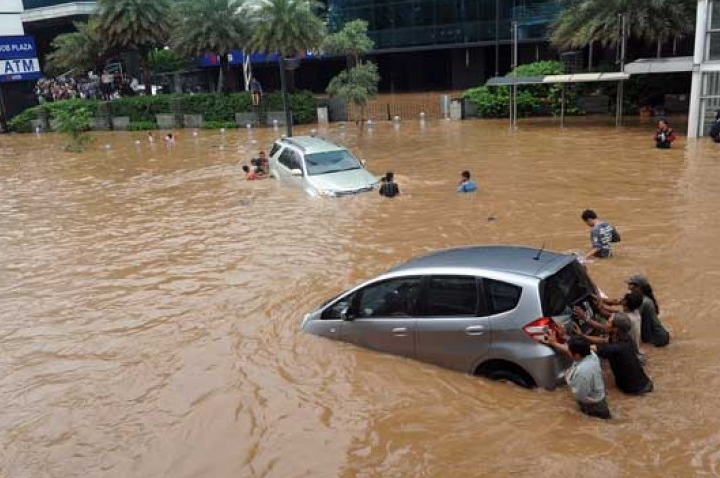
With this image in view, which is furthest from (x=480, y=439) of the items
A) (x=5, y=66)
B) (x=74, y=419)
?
(x=5, y=66)

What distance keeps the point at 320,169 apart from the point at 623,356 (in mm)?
12213

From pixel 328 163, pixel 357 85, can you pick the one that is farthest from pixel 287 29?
pixel 328 163

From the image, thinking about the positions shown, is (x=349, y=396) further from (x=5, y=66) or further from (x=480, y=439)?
(x=5, y=66)

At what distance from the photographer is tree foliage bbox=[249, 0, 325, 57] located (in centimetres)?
3316

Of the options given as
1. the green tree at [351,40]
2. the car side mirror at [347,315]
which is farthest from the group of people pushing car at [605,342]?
the green tree at [351,40]

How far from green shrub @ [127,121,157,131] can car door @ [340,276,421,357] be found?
3519 centimetres

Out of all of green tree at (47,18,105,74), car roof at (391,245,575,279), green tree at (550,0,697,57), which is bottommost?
car roof at (391,245,575,279)

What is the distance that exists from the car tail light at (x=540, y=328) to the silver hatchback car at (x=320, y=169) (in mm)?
10667

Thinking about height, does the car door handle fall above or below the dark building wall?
below

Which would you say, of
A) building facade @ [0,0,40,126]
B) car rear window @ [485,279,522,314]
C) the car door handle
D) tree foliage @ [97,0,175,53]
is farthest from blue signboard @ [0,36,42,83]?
car rear window @ [485,279,522,314]

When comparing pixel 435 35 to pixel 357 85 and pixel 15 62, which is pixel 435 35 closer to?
pixel 357 85

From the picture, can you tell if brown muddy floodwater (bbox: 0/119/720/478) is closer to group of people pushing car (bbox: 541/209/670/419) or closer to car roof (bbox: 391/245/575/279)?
group of people pushing car (bbox: 541/209/670/419)

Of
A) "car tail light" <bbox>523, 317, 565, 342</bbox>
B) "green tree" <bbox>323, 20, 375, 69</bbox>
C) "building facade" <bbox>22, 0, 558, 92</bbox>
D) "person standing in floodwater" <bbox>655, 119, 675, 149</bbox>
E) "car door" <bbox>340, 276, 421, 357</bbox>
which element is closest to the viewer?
"car tail light" <bbox>523, 317, 565, 342</bbox>

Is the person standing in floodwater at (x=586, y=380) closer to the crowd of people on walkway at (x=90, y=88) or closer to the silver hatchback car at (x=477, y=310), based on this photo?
the silver hatchback car at (x=477, y=310)
